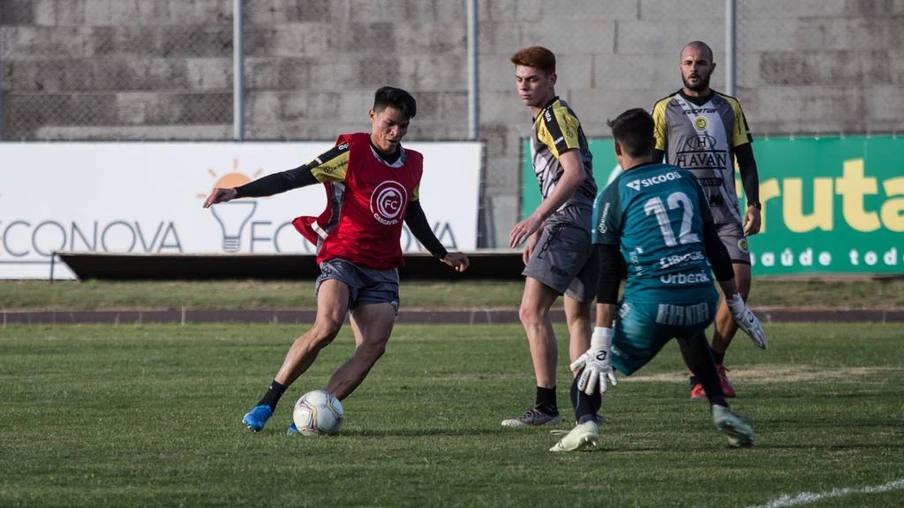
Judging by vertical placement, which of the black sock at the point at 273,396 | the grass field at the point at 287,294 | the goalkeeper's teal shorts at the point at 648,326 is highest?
the goalkeeper's teal shorts at the point at 648,326

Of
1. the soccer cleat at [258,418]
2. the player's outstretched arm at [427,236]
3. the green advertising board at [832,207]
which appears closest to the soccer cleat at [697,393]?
the player's outstretched arm at [427,236]

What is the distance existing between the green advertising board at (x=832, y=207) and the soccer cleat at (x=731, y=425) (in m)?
12.2

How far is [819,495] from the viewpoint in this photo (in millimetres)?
6160

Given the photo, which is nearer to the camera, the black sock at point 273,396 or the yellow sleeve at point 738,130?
the black sock at point 273,396

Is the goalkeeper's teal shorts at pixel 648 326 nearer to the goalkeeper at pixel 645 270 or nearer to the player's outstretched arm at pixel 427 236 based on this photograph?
the goalkeeper at pixel 645 270

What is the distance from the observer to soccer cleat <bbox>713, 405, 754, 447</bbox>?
7.44 metres

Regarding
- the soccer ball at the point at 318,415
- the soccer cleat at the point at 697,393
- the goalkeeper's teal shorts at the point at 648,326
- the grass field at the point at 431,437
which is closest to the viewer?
the grass field at the point at 431,437

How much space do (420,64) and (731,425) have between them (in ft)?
48.4

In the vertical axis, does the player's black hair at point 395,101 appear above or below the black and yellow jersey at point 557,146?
above

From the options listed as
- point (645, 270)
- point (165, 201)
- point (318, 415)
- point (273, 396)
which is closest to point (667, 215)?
point (645, 270)

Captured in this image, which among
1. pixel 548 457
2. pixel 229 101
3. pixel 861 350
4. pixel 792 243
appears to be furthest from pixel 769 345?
pixel 229 101

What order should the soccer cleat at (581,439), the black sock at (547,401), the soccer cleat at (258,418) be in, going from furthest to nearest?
1. the black sock at (547,401)
2. the soccer cleat at (258,418)
3. the soccer cleat at (581,439)

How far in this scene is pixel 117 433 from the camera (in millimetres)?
8305

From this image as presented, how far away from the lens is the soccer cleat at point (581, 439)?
741 centimetres
